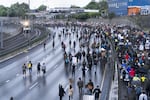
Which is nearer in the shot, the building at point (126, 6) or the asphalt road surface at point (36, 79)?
the asphalt road surface at point (36, 79)

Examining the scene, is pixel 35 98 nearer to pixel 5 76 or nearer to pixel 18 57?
pixel 5 76

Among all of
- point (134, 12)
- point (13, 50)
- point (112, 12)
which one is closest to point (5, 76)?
point (13, 50)

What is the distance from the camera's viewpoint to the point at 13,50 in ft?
166

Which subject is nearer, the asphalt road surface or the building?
the asphalt road surface

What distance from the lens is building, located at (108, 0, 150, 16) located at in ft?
361

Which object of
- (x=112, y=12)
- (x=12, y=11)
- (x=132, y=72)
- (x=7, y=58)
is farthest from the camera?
(x=12, y=11)

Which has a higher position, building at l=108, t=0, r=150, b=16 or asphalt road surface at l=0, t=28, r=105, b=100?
building at l=108, t=0, r=150, b=16

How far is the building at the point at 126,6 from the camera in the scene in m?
110

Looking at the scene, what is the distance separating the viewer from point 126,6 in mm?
113938

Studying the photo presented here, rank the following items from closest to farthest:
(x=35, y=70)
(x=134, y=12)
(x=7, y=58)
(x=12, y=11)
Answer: (x=35, y=70) → (x=7, y=58) → (x=134, y=12) → (x=12, y=11)

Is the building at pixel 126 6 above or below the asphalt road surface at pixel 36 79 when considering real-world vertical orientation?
above

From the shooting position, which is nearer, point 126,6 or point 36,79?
point 36,79

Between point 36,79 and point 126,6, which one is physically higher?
point 126,6

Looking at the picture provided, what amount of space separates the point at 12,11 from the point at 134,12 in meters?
89.6
